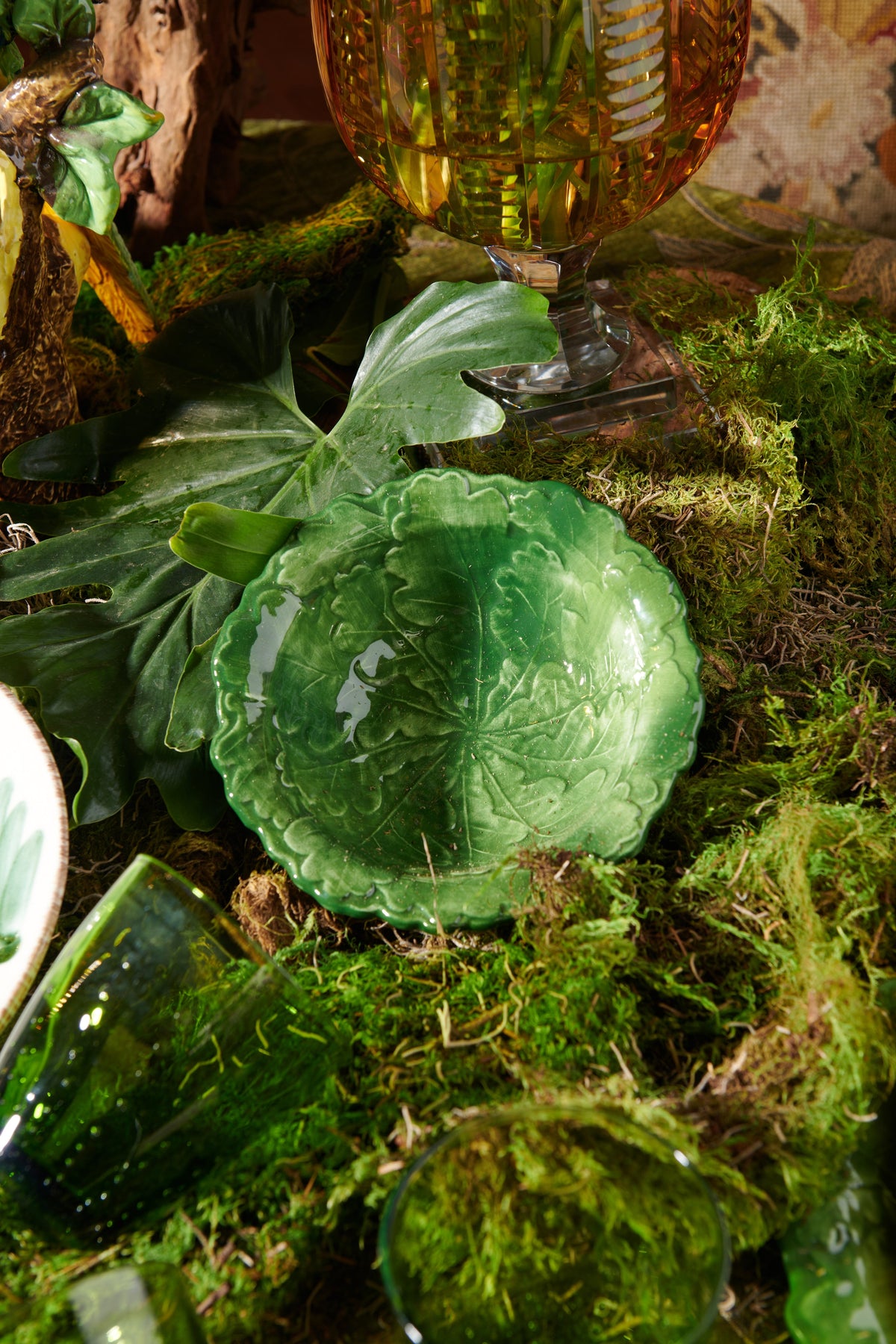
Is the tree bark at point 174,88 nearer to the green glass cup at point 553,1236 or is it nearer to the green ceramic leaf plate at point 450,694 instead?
the green ceramic leaf plate at point 450,694

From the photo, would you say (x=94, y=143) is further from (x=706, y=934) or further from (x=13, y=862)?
(x=706, y=934)

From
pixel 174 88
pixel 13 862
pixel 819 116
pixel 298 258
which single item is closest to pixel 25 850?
pixel 13 862

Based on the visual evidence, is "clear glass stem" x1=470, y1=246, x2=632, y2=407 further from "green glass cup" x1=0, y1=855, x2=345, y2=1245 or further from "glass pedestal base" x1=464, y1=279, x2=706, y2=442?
"green glass cup" x1=0, y1=855, x2=345, y2=1245

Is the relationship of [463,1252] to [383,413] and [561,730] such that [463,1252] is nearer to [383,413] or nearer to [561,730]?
[561,730]

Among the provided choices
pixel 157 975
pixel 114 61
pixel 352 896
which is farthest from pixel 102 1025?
pixel 114 61

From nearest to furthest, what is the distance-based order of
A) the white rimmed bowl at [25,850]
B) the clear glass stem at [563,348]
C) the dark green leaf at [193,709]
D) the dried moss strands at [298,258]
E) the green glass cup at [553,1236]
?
the green glass cup at [553,1236], the white rimmed bowl at [25,850], the dark green leaf at [193,709], the clear glass stem at [563,348], the dried moss strands at [298,258]

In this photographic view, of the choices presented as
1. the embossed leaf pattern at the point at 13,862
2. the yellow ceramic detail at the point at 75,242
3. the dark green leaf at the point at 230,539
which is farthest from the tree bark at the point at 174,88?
the embossed leaf pattern at the point at 13,862
